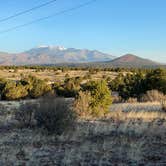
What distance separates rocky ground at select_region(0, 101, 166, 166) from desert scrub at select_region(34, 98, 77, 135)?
0.35 m

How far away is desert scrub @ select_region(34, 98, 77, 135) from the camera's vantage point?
55.2 ft

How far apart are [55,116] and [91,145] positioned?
3637mm

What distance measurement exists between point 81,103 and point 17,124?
3999mm

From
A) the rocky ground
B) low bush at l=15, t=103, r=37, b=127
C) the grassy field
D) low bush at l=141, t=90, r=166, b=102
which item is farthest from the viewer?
the grassy field

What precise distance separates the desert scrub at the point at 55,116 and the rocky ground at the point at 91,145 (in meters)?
0.35

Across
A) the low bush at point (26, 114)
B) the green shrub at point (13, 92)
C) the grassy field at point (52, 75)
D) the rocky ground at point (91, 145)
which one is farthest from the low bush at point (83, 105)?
the grassy field at point (52, 75)

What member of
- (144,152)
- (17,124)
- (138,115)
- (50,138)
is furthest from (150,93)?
(144,152)

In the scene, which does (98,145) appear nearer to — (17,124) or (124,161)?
(124,161)

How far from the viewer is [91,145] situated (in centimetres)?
1393

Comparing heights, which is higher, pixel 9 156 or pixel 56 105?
pixel 56 105

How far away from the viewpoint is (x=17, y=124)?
1948 cm

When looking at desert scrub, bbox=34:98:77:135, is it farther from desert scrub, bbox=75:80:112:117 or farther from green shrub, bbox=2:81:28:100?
green shrub, bbox=2:81:28:100

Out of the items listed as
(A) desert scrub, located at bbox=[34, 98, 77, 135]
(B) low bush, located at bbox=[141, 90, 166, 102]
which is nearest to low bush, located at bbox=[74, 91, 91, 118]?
(A) desert scrub, located at bbox=[34, 98, 77, 135]

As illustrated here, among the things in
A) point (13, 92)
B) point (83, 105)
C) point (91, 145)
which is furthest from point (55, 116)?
point (13, 92)
